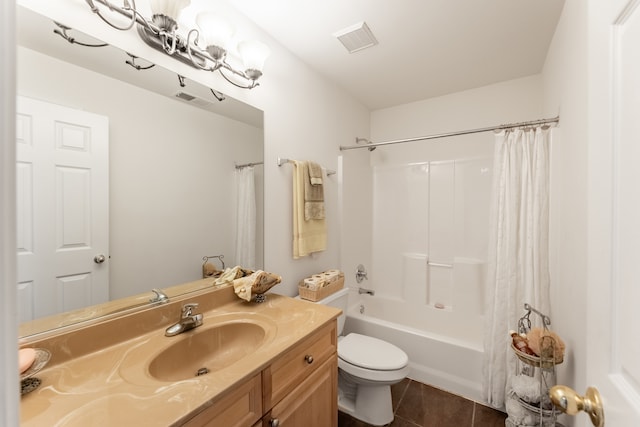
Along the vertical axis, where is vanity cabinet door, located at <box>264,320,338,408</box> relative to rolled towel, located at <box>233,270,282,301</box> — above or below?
below

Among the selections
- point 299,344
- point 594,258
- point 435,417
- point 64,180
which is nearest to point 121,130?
point 64,180

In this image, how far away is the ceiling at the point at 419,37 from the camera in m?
1.44

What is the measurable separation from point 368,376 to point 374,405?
0.26 meters

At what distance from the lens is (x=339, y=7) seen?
1.45 meters

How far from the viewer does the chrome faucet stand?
1.06m

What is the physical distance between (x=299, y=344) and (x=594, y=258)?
914 millimetres

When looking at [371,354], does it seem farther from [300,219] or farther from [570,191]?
[570,191]

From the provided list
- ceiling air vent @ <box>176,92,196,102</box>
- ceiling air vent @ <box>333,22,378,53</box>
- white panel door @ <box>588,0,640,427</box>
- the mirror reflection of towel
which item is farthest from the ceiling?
white panel door @ <box>588,0,640,427</box>

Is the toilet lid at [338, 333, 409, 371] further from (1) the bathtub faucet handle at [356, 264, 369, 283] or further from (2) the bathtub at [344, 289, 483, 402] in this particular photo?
(1) the bathtub faucet handle at [356, 264, 369, 283]

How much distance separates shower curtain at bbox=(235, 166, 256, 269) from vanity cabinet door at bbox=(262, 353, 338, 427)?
0.69 metres

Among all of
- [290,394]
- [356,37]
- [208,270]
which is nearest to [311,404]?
[290,394]

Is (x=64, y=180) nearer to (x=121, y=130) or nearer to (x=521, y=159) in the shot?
Result: (x=121, y=130)

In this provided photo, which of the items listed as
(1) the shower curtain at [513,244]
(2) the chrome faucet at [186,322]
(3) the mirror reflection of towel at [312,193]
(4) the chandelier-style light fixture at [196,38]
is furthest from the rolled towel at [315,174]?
(1) the shower curtain at [513,244]

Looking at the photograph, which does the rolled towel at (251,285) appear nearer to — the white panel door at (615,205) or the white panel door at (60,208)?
the white panel door at (60,208)
